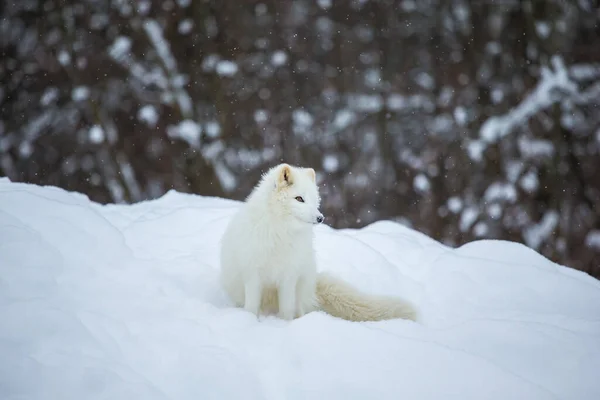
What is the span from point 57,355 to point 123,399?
39 centimetres

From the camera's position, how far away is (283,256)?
3.09 metres

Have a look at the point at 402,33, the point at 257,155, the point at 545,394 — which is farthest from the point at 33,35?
the point at 545,394

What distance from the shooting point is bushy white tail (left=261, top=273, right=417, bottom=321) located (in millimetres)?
3086

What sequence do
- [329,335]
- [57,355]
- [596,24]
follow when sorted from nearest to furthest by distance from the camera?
[57,355] < [329,335] < [596,24]

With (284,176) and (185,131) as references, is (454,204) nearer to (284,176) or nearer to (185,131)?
(185,131)

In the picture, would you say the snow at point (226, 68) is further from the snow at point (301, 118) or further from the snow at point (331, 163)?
the snow at point (331, 163)

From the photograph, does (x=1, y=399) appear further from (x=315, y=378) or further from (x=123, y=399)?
(x=315, y=378)

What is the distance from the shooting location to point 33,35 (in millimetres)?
8305

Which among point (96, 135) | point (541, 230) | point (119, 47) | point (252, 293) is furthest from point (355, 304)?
point (119, 47)

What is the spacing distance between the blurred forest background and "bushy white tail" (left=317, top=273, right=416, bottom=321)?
505 cm

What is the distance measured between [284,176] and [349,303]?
1.04 metres

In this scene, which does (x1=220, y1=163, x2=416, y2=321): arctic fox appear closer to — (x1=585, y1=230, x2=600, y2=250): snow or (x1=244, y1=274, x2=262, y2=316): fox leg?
(x1=244, y1=274, x2=262, y2=316): fox leg

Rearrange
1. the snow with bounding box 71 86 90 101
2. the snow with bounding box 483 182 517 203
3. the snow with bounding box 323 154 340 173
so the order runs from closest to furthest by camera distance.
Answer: the snow with bounding box 483 182 517 203
the snow with bounding box 323 154 340 173
the snow with bounding box 71 86 90 101

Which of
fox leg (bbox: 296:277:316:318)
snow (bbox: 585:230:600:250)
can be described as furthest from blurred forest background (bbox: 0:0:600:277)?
fox leg (bbox: 296:277:316:318)
